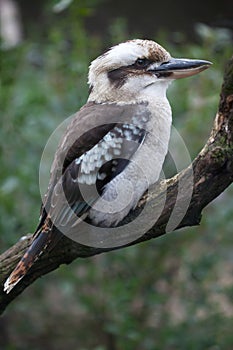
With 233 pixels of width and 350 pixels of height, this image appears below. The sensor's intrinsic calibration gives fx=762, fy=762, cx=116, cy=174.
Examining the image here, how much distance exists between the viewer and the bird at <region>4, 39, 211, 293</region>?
7.79ft

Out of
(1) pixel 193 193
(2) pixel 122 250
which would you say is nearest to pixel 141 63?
(1) pixel 193 193

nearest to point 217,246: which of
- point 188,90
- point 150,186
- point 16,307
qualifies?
point 188,90

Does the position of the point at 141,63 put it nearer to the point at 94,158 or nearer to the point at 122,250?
the point at 94,158

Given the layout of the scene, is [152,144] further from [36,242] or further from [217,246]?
[217,246]

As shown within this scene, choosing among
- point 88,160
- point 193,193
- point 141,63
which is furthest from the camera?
point 141,63

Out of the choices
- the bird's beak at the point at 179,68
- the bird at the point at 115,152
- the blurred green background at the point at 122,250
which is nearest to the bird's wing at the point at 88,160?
the bird at the point at 115,152

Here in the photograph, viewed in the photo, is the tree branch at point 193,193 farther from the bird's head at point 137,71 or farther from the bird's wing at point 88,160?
the bird's head at point 137,71

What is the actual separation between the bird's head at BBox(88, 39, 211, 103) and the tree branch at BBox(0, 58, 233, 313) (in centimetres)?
35

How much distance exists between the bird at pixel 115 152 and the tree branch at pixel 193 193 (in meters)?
0.07

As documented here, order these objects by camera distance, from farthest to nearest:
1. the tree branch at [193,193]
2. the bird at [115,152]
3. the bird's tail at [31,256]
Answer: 1. the bird at [115,152]
2. the bird's tail at [31,256]
3. the tree branch at [193,193]

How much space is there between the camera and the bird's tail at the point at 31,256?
2268mm

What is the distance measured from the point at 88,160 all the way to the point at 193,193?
15.4 inches

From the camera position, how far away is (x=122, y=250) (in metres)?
3.55

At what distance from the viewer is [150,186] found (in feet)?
7.97
